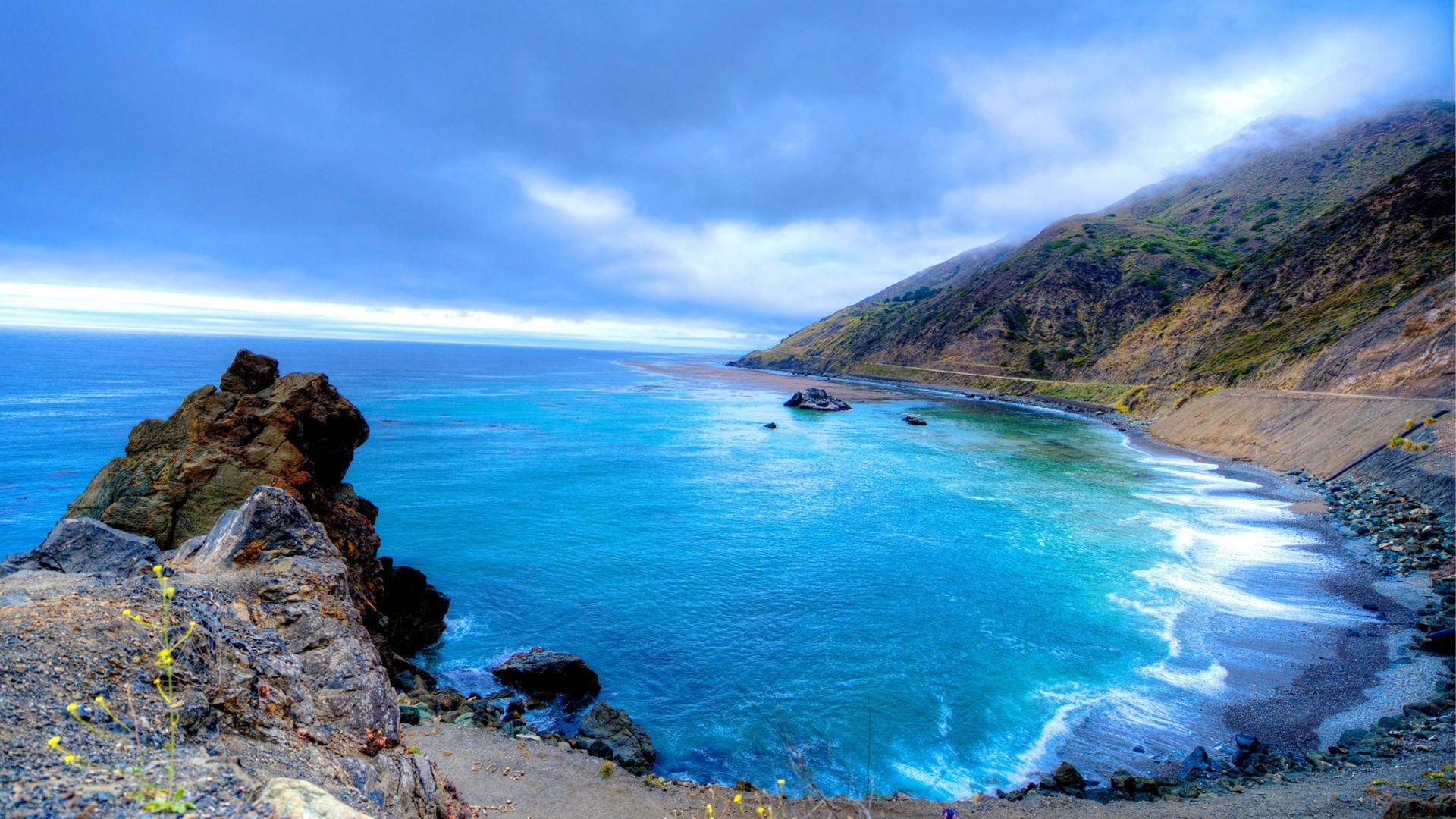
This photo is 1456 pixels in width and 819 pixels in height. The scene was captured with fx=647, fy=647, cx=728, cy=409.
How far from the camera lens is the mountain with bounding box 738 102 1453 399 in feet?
208

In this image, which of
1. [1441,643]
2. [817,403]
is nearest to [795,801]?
[1441,643]

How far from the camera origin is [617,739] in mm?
16766

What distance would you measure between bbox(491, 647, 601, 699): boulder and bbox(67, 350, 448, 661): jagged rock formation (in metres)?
3.77

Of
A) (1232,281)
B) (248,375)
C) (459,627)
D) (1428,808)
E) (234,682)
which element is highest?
(1232,281)

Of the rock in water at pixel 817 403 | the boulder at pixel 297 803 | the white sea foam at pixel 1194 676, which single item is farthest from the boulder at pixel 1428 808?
the rock in water at pixel 817 403

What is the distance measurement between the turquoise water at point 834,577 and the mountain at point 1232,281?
70.9ft

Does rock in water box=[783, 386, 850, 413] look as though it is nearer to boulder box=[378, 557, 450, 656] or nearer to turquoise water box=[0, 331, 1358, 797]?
turquoise water box=[0, 331, 1358, 797]

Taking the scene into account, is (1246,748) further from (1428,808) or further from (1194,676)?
(1428,808)

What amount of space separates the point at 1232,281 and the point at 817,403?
61012 millimetres

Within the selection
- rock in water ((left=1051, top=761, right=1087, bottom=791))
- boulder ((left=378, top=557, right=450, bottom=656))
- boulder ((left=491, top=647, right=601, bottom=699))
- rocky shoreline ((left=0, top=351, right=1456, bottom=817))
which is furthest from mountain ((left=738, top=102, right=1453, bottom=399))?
boulder ((left=378, top=557, right=450, bottom=656))

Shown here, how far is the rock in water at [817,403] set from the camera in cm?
10154

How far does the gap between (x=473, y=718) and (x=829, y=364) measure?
7089 inches

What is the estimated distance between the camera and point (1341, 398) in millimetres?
48375

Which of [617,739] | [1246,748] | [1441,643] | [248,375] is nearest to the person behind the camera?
[1246,748]
